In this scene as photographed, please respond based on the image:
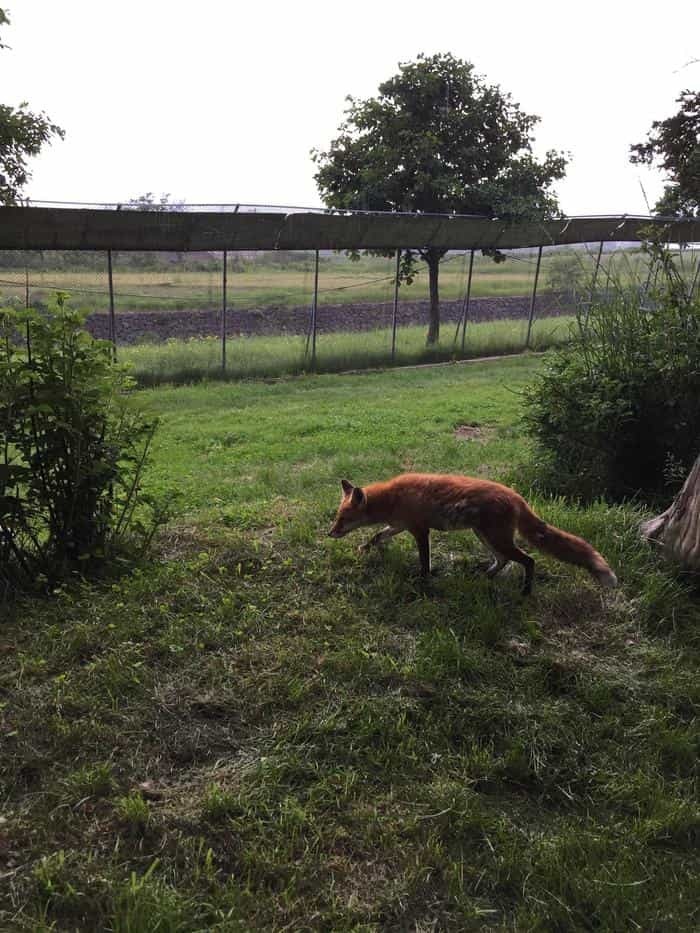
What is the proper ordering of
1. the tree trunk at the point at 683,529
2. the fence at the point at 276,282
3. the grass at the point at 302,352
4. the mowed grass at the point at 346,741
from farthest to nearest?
the grass at the point at 302,352 → the fence at the point at 276,282 → the tree trunk at the point at 683,529 → the mowed grass at the point at 346,741

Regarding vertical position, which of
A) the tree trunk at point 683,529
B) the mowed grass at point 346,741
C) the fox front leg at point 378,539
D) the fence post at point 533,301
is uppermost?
the fence post at point 533,301

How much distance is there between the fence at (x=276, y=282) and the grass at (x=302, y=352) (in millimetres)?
36

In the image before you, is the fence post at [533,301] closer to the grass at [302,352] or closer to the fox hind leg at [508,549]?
the grass at [302,352]

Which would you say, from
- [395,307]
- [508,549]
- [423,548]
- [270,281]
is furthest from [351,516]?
[395,307]

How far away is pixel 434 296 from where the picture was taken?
839 inches

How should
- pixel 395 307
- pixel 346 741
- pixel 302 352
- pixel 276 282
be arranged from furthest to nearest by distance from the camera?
pixel 395 307, pixel 276 282, pixel 302 352, pixel 346 741

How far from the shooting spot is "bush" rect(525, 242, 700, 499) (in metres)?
7.03

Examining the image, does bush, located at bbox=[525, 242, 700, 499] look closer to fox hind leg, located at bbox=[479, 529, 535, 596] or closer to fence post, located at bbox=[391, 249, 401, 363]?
fox hind leg, located at bbox=[479, 529, 535, 596]

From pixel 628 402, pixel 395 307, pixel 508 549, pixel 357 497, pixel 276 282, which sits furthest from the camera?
pixel 395 307

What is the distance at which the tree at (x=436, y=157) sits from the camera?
65.3 feet

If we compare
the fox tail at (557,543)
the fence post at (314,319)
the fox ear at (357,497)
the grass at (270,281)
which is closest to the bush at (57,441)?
the fox ear at (357,497)

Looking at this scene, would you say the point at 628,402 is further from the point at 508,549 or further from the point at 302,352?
the point at 302,352

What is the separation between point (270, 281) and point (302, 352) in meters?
2.00

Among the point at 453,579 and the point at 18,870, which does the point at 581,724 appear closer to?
the point at 453,579
